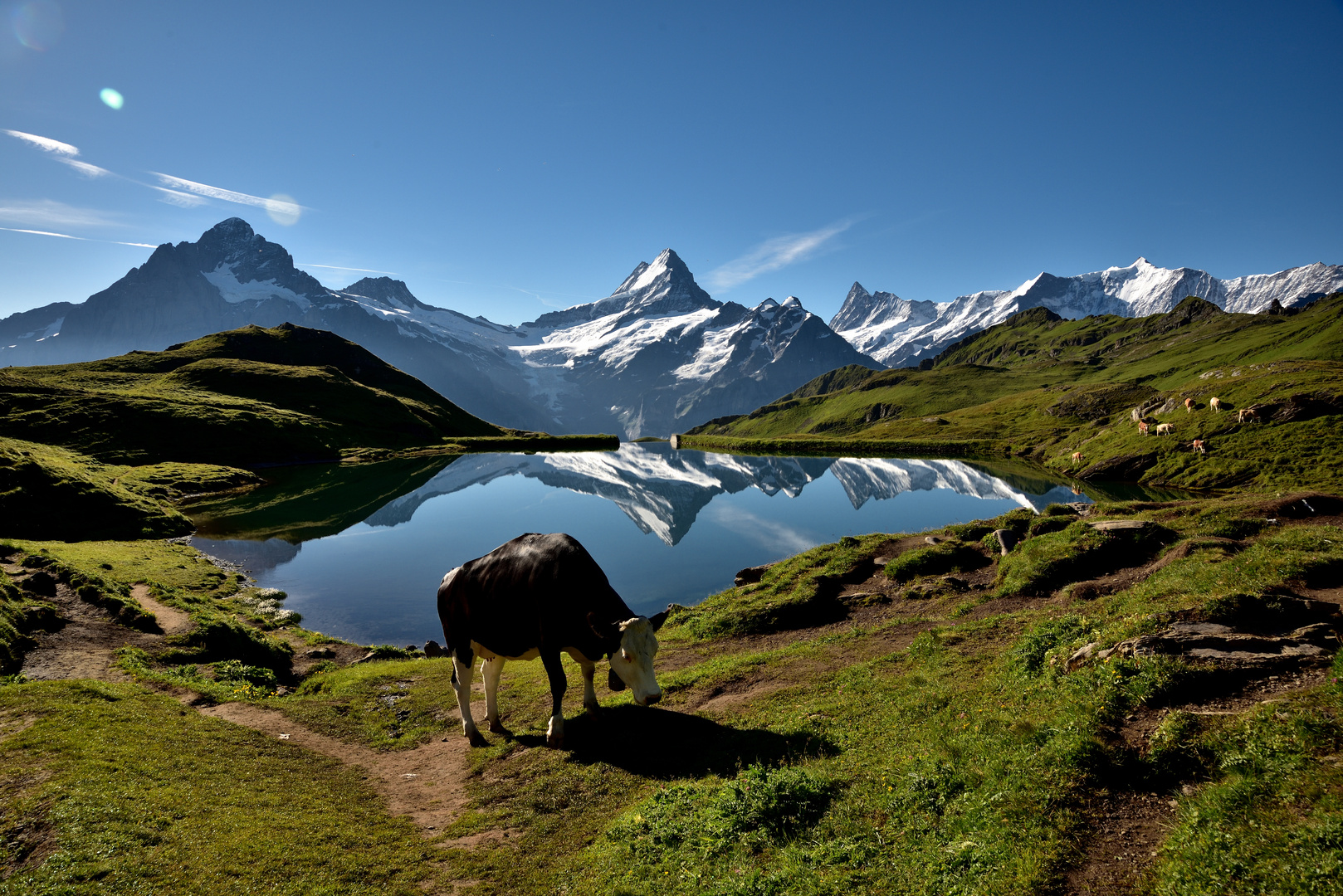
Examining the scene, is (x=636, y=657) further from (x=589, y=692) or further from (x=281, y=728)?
(x=281, y=728)

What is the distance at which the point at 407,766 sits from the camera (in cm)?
1521

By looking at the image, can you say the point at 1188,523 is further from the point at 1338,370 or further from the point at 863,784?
the point at 1338,370

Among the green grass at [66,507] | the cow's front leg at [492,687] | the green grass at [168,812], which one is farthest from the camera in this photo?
the green grass at [66,507]

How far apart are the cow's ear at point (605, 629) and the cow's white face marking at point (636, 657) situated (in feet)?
0.55

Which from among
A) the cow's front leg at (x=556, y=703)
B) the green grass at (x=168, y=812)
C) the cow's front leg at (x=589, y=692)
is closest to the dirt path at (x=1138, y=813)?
the green grass at (x=168, y=812)

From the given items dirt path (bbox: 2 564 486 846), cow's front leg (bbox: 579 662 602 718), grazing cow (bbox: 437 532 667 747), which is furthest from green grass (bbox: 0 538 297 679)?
cow's front leg (bbox: 579 662 602 718)

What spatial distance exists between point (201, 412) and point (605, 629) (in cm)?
15757

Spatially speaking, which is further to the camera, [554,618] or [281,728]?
[281,728]

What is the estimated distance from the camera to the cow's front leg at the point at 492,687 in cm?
1593

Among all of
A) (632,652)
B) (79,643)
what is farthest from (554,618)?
(79,643)

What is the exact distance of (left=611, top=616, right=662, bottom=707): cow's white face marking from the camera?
43.8 ft

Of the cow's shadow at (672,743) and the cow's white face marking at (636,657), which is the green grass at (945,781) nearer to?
the cow's shadow at (672,743)

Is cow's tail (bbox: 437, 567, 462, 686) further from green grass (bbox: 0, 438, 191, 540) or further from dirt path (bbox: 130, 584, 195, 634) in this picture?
green grass (bbox: 0, 438, 191, 540)

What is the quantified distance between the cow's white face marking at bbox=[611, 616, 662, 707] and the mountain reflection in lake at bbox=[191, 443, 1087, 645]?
2102cm
